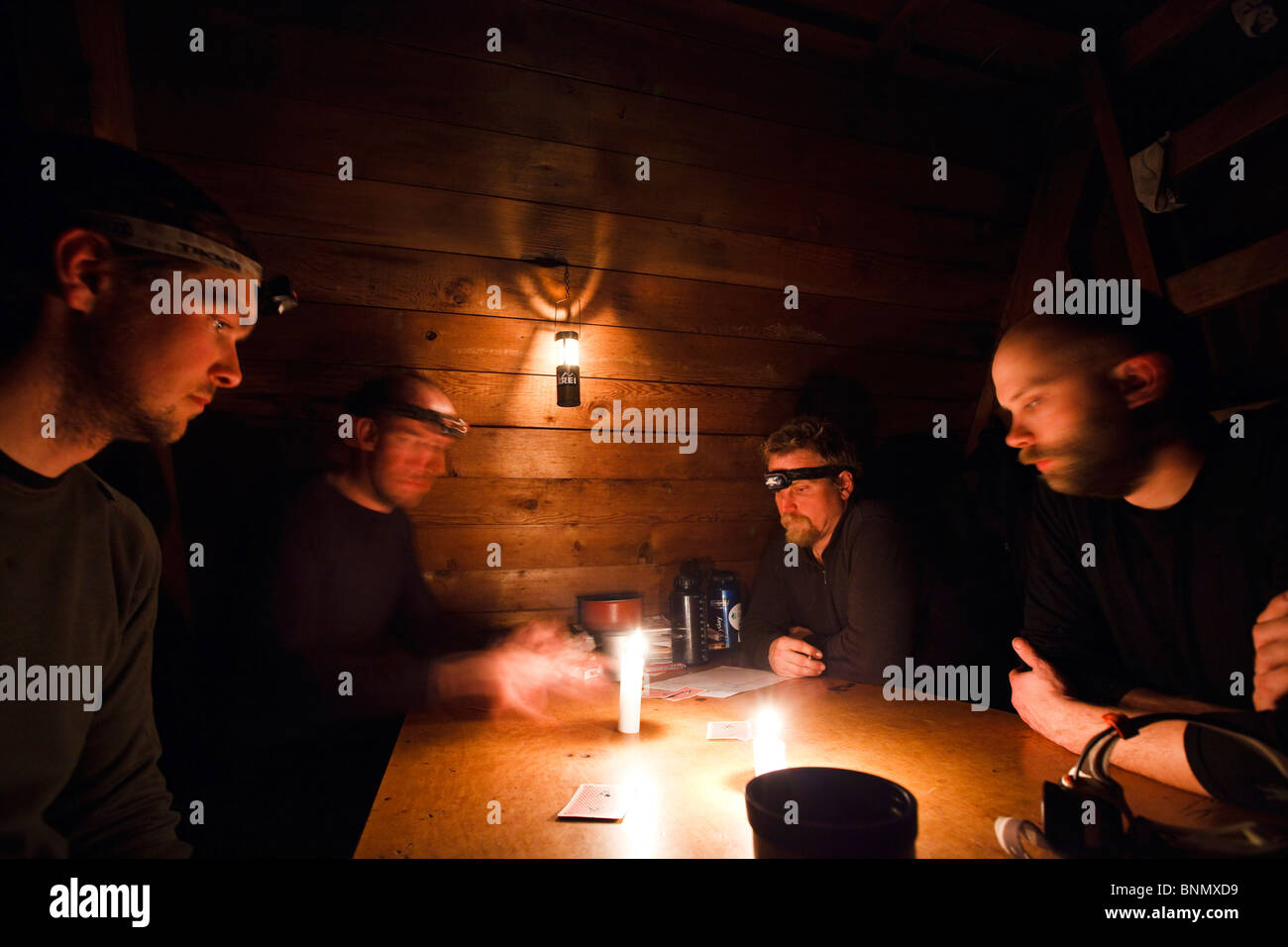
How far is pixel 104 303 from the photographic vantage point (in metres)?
1.35

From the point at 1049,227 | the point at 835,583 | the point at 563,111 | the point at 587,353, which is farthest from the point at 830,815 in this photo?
the point at 1049,227

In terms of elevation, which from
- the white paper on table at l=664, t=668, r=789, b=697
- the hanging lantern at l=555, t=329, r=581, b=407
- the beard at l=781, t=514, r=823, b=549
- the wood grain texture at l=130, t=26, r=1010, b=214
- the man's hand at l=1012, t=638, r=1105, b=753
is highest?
the wood grain texture at l=130, t=26, r=1010, b=214

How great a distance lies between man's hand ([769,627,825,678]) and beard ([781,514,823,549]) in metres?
0.72

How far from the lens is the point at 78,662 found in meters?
1.28

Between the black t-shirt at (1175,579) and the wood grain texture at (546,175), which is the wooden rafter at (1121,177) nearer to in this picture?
the wood grain texture at (546,175)

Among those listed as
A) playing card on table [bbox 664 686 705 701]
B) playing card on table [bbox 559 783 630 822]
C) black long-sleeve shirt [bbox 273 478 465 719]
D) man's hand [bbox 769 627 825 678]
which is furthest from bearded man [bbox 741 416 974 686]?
black long-sleeve shirt [bbox 273 478 465 719]

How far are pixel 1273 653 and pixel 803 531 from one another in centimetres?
187

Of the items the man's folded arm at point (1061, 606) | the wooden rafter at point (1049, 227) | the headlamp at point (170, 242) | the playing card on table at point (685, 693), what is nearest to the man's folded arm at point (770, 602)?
the playing card on table at point (685, 693)

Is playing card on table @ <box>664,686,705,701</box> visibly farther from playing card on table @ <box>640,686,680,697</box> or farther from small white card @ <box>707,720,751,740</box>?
small white card @ <box>707,720,751,740</box>

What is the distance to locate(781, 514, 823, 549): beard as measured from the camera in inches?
120

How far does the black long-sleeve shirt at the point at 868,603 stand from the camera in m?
2.47

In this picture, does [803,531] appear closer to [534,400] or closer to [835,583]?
[835,583]

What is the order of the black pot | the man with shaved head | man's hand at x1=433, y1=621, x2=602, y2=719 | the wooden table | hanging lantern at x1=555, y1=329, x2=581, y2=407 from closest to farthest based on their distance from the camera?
the black pot → the wooden table → the man with shaved head → man's hand at x1=433, y1=621, x2=602, y2=719 → hanging lantern at x1=555, y1=329, x2=581, y2=407

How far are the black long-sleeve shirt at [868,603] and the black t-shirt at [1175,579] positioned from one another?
575 millimetres
